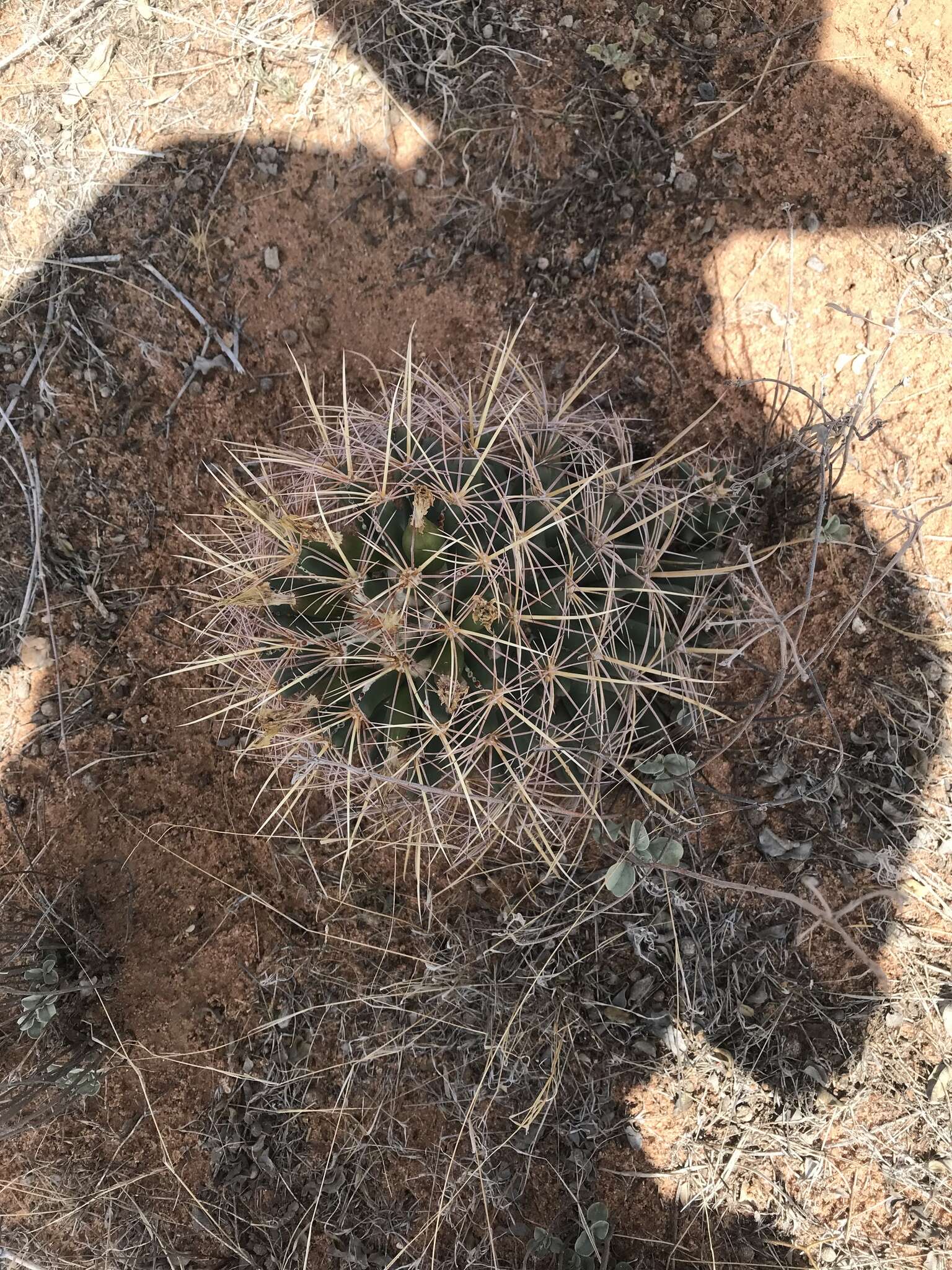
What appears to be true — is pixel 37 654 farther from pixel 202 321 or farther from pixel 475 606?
pixel 475 606

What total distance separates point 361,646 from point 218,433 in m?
1.35

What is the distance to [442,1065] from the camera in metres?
2.31

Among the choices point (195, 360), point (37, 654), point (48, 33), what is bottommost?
point (37, 654)

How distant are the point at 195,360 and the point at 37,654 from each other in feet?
3.65

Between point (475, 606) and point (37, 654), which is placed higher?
point (475, 606)

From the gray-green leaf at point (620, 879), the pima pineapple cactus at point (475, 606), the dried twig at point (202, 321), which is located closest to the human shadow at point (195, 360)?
the dried twig at point (202, 321)

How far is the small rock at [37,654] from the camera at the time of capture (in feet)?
8.37

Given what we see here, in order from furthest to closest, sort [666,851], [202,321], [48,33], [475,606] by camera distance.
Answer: [48,33] → [202,321] → [666,851] → [475,606]

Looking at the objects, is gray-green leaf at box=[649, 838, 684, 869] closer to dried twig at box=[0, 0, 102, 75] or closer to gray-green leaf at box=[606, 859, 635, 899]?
gray-green leaf at box=[606, 859, 635, 899]

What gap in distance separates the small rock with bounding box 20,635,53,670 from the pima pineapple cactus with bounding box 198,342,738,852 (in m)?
0.90

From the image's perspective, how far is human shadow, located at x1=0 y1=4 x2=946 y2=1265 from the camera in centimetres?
236

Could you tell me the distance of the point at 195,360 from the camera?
2533 millimetres

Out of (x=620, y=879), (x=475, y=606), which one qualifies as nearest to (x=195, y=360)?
(x=475, y=606)

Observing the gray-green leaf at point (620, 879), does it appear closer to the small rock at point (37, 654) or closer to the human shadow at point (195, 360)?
the human shadow at point (195, 360)
